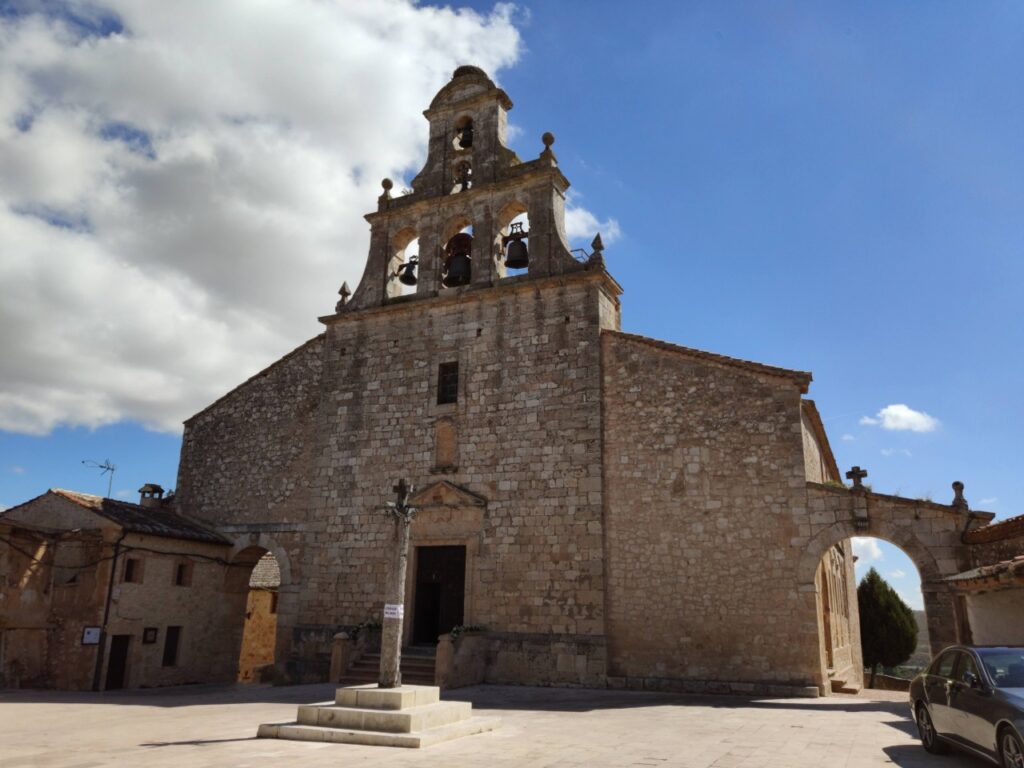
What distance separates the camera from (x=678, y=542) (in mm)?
14211

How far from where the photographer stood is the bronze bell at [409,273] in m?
18.9

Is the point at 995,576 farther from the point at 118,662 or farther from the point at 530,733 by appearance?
the point at 118,662

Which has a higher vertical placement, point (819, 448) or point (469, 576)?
point (819, 448)

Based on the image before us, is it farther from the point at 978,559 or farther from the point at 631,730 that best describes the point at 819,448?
the point at 631,730

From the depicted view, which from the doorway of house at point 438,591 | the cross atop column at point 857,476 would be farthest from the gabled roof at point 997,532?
the doorway of house at point 438,591

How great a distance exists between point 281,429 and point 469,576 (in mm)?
6756

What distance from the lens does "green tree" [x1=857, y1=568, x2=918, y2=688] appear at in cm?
3030

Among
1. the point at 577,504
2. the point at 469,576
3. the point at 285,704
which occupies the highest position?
the point at 577,504

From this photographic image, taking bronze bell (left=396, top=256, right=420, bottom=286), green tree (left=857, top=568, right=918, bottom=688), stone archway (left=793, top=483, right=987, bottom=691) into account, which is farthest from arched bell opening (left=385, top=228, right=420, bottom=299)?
green tree (left=857, top=568, right=918, bottom=688)

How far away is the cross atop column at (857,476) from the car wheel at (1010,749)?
24.6 feet

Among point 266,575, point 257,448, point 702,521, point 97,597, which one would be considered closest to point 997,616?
point 702,521

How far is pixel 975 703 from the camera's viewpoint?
261 inches

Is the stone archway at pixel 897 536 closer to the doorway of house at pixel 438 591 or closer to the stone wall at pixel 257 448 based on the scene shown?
the doorway of house at pixel 438 591

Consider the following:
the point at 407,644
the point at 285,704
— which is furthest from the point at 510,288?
the point at 285,704
